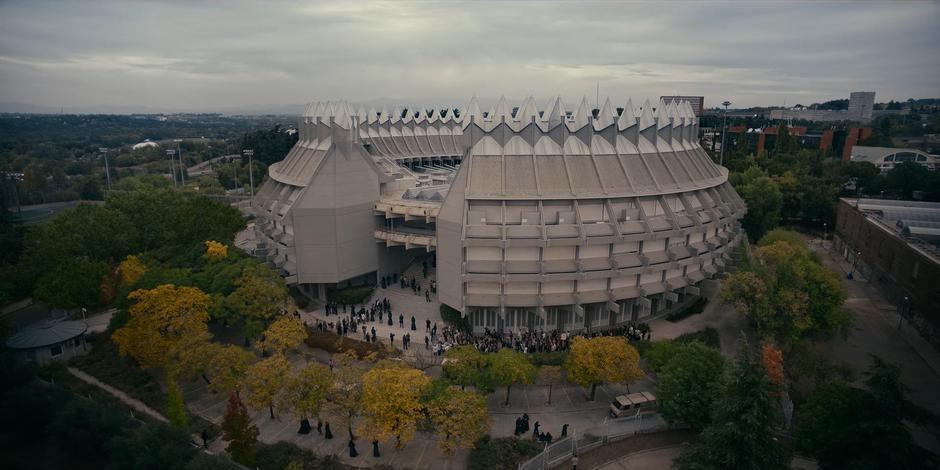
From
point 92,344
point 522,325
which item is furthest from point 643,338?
point 92,344

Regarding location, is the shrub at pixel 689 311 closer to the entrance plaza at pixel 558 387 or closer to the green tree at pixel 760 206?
the entrance plaza at pixel 558 387

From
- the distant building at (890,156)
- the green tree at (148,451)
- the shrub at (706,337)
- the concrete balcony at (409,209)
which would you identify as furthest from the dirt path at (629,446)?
the distant building at (890,156)

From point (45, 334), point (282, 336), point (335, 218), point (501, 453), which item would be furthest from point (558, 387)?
point (45, 334)

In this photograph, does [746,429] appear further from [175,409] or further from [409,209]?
[409,209]

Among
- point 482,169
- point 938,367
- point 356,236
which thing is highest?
point 482,169

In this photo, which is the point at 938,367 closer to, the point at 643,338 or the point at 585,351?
the point at 643,338
